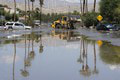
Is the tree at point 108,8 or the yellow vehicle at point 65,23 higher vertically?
the tree at point 108,8

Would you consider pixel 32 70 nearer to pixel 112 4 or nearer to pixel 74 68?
pixel 74 68

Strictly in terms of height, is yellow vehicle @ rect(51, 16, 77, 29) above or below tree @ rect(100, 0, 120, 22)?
below

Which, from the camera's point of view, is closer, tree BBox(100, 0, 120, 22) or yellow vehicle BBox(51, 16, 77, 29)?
yellow vehicle BBox(51, 16, 77, 29)

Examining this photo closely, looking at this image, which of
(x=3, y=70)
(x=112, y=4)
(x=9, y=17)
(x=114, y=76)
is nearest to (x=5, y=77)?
(x=3, y=70)

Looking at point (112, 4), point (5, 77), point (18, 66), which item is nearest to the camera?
point (5, 77)

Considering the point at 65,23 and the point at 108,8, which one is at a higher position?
the point at 108,8

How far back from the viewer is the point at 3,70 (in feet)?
40.4

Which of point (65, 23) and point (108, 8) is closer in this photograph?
point (65, 23)

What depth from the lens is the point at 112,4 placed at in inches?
2918

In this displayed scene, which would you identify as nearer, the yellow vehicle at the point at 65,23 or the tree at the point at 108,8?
the yellow vehicle at the point at 65,23

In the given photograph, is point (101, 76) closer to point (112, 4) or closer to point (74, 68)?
point (74, 68)

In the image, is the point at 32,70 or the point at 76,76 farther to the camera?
the point at 32,70

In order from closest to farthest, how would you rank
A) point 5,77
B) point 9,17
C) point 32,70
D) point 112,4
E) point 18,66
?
point 5,77, point 32,70, point 18,66, point 112,4, point 9,17

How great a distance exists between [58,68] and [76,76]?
5.92ft
